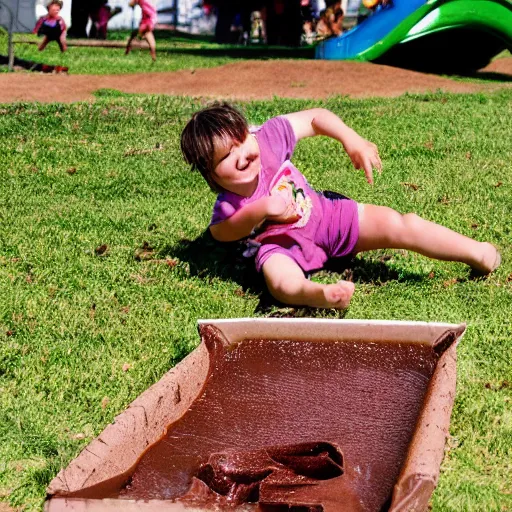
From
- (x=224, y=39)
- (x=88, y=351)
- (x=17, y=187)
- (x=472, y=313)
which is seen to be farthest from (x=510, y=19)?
(x=224, y=39)

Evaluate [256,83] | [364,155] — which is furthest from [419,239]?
[256,83]

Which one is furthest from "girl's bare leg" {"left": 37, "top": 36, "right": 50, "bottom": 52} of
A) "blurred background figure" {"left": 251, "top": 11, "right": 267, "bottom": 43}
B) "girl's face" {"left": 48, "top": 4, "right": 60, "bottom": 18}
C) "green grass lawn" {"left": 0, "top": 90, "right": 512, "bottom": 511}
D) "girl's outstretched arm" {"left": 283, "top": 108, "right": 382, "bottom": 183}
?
"girl's outstretched arm" {"left": 283, "top": 108, "right": 382, "bottom": 183}

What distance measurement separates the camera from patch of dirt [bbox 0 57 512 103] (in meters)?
11.0

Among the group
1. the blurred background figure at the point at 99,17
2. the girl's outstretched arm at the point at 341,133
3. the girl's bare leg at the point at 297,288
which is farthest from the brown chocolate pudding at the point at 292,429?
the blurred background figure at the point at 99,17

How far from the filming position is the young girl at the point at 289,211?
4.11 meters

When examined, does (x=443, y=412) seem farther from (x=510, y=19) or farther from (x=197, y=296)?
(x=510, y=19)

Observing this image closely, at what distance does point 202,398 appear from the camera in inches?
127

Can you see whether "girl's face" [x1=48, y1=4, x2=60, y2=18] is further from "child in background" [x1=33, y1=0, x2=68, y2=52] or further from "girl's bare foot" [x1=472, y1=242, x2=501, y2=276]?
"girl's bare foot" [x1=472, y1=242, x2=501, y2=276]

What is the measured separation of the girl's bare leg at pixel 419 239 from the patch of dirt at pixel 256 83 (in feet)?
20.9

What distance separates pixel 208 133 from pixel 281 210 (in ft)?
1.61

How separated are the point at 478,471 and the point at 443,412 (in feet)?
1.24

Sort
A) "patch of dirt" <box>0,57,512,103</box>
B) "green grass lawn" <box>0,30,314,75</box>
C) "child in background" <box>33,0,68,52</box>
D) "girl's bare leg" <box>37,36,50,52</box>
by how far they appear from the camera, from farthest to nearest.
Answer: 1. "girl's bare leg" <box>37,36,50,52</box>
2. "child in background" <box>33,0,68,52</box>
3. "green grass lawn" <box>0,30,314,75</box>
4. "patch of dirt" <box>0,57,512,103</box>

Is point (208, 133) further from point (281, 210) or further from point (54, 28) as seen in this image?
point (54, 28)

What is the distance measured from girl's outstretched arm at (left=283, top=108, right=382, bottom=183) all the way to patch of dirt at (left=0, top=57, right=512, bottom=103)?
6.08 m
